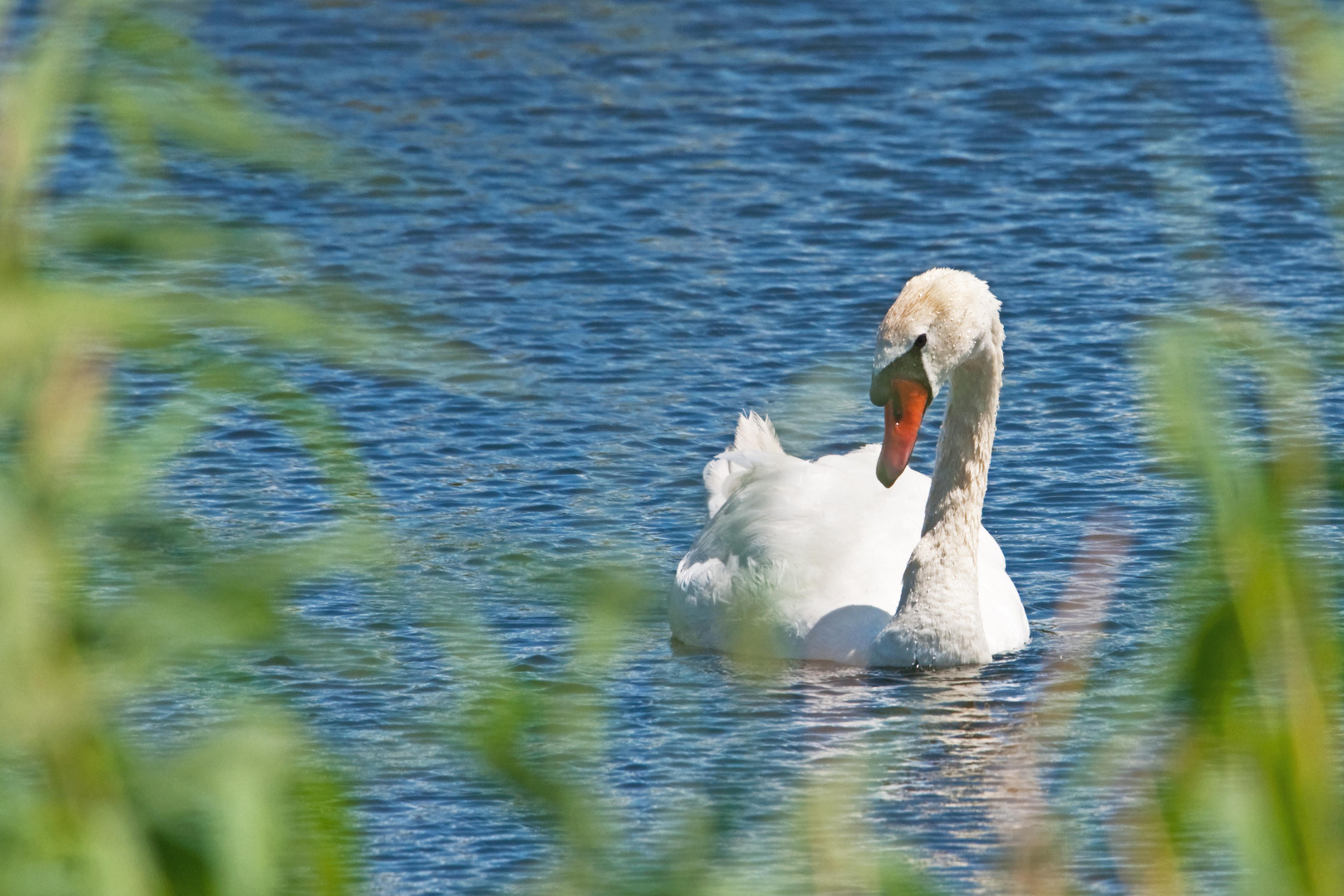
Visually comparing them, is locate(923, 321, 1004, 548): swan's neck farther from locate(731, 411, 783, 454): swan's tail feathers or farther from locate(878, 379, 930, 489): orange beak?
locate(731, 411, 783, 454): swan's tail feathers

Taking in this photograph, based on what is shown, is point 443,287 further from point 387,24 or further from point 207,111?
point 207,111

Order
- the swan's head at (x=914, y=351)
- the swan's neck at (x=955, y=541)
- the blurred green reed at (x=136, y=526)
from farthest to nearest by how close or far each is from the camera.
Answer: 1. the swan's neck at (x=955, y=541)
2. the swan's head at (x=914, y=351)
3. the blurred green reed at (x=136, y=526)

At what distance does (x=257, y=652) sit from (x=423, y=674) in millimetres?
3820

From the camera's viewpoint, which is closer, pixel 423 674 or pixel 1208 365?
pixel 1208 365

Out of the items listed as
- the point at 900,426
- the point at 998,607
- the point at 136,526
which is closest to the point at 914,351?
the point at 900,426

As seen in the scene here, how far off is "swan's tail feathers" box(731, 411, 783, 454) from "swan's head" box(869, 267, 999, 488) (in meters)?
1.50

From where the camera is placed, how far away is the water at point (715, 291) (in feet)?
21.4

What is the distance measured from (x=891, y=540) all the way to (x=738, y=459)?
2.51ft

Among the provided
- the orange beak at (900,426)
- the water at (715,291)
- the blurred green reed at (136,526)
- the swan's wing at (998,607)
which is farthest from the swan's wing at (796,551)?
the blurred green reed at (136,526)

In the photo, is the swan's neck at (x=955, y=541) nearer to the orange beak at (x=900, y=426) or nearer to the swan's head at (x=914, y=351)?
the swan's head at (x=914, y=351)

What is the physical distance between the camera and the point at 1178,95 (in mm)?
14453

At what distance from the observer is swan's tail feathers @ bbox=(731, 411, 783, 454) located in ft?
30.2

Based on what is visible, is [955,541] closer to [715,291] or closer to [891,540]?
[891,540]

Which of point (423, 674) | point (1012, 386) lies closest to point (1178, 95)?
point (1012, 386)
